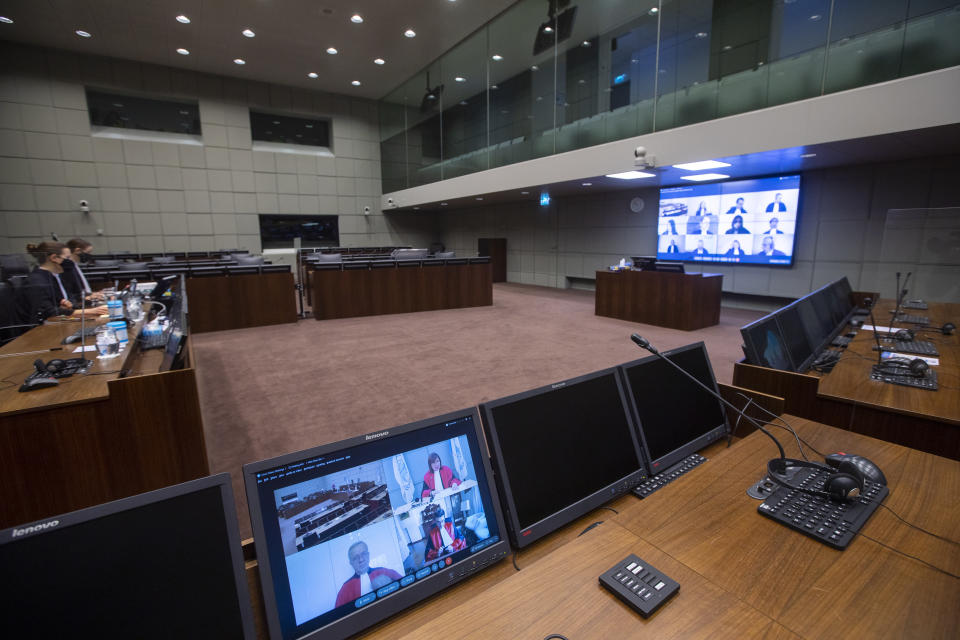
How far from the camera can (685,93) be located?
611 cm

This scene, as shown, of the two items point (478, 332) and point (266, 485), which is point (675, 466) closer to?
point (266, 485)

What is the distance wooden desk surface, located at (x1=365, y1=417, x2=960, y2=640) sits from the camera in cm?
85

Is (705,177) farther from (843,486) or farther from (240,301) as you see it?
(240,301)

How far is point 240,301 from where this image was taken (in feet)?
22.3

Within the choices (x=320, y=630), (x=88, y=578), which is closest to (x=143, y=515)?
(x=88, y=578)

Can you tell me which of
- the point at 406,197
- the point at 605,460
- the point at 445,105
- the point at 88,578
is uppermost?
the point at 445,105

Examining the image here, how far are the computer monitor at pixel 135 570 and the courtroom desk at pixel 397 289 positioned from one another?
686cm

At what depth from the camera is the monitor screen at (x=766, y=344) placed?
7.63ft

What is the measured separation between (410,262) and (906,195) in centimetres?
Result: 742

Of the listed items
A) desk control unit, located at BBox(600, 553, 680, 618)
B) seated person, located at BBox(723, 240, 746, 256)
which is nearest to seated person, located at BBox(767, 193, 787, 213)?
seated person, located at BBox(723, 240, 746, 256)

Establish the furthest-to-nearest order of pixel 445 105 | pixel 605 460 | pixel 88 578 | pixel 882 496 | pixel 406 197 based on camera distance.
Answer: pixel 406 197 → pixel 445 105 → pixel 605 460 → pixel 882 496 → pixel 88 578

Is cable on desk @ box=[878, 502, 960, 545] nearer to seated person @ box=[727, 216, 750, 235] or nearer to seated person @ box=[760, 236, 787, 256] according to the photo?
seated person @ box=[760, 236, 787, 256]

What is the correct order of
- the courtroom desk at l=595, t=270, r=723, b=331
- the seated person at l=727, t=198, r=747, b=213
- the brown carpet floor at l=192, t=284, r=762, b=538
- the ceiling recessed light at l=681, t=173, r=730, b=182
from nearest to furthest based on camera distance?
the brown carpet floor at l=192, t=284, r=762, b=538
the courtroom desk at l=595, t=270, r=723, b=331
the ceiling recessed light at l=681, t=173, r=730, b=182
the seated person at l=727, t=198, r=747, b=213

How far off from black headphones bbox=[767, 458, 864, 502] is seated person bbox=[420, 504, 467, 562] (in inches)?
39.3
